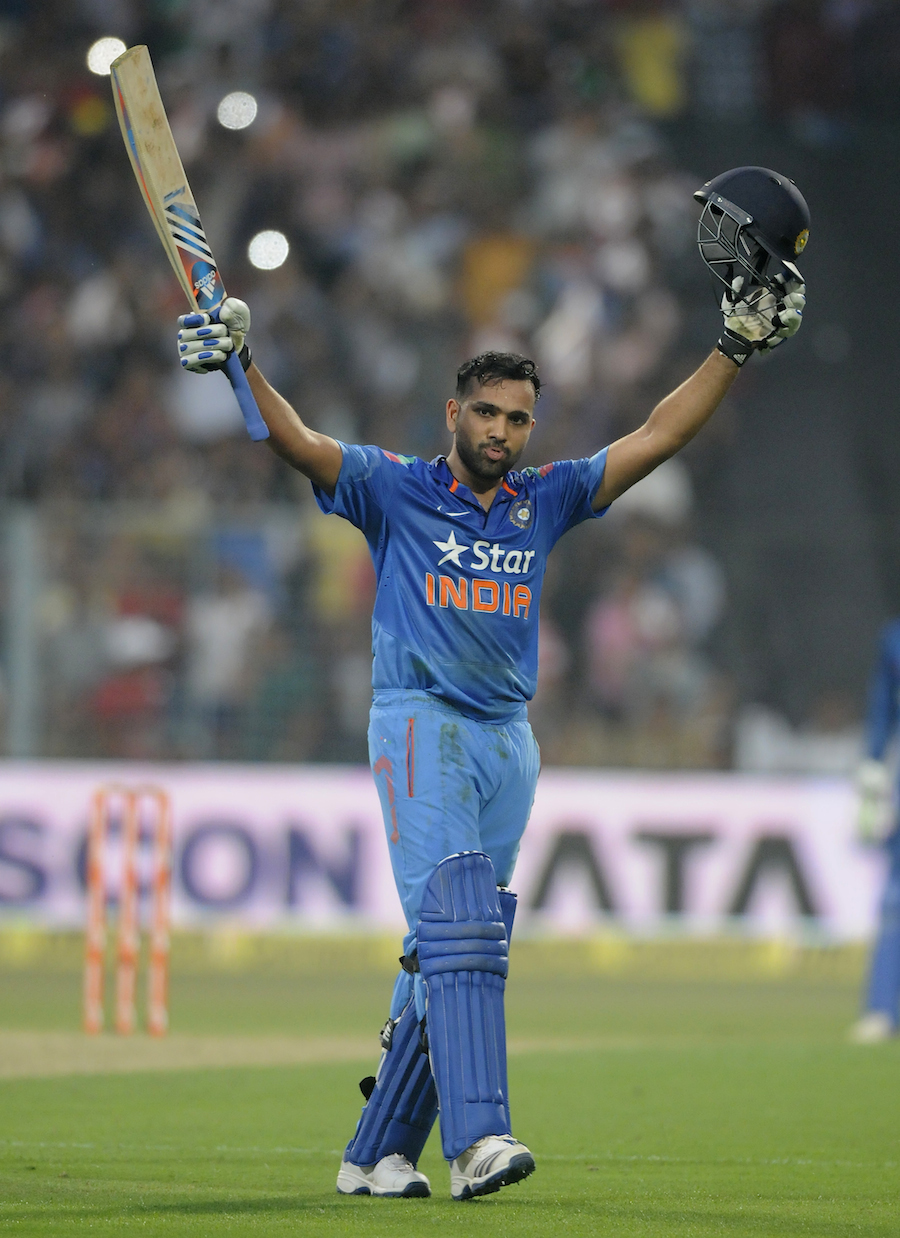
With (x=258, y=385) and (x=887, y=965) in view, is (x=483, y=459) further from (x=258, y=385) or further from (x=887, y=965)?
(x=887, y=965)

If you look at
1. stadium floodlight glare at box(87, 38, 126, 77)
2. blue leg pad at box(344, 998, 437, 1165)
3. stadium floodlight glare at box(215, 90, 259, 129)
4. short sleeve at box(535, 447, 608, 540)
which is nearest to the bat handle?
short sleeve at box(535, 447, 608, 540)

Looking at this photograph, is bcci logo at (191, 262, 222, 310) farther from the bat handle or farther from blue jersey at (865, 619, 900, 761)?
blue jersey at (865, 619, 900, 761)

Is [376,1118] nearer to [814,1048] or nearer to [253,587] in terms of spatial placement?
[814,1048]

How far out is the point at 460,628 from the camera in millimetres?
4898

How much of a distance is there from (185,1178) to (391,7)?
13864 mm

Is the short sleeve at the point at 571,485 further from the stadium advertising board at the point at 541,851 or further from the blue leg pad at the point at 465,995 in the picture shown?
the stadium advertising board at the point at 541,851

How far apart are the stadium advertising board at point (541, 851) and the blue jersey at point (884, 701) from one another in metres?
2.29

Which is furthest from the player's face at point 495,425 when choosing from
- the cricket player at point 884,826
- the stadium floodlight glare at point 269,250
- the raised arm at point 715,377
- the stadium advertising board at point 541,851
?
the stadium advertising board at point 541,851

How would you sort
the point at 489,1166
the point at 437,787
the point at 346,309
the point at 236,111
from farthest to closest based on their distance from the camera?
1. the point at 236,111
2. the point at 346,309
3. the point at 437,787
4. the point at 489,1166

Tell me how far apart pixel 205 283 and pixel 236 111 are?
39.1ft

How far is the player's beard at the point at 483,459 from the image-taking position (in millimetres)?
4973

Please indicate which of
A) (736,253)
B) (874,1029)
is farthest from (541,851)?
(736,253)

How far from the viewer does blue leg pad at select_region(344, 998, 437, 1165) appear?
488 cm

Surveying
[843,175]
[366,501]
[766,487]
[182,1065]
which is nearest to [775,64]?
[843,175]
